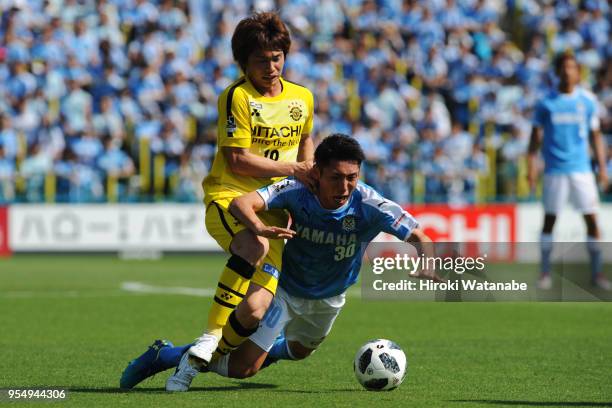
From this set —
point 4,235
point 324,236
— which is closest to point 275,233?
point 324,236

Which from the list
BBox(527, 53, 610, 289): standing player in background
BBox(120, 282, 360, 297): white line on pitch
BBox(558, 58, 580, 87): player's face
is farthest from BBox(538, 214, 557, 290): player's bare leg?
BBox(120, 282, 360, 297): white line on pitch

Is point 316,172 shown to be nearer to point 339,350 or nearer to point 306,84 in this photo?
point 339,350

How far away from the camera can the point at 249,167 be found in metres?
6.99

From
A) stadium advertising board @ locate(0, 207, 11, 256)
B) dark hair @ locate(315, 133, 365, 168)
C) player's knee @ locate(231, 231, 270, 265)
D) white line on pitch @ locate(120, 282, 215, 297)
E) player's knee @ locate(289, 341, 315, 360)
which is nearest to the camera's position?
dark hair @ locate(315, 133, 365, 168)

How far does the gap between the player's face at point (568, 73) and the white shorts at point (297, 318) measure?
7.33 m

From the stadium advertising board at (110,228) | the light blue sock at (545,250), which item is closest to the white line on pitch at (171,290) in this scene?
the light blue sock at (545,250)

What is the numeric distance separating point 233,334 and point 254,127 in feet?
4.25

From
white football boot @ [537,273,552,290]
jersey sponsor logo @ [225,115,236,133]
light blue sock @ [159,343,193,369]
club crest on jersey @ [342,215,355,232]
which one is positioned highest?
jersey sponsor logo @ [225,115,236,133]

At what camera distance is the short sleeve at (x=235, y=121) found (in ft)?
23.0

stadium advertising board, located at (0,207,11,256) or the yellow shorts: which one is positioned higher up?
the yellow shorts

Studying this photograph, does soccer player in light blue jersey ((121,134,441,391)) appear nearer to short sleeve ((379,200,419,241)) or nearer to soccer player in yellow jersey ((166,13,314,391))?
short sleeve ((379,200,419,241))

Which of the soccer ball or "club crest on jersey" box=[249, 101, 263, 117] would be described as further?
"club crest on jersey" box=[249, 101, 263, 117]

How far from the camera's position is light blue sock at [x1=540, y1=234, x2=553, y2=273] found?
1363 cm

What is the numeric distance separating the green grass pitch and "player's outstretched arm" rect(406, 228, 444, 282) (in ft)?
2.28
